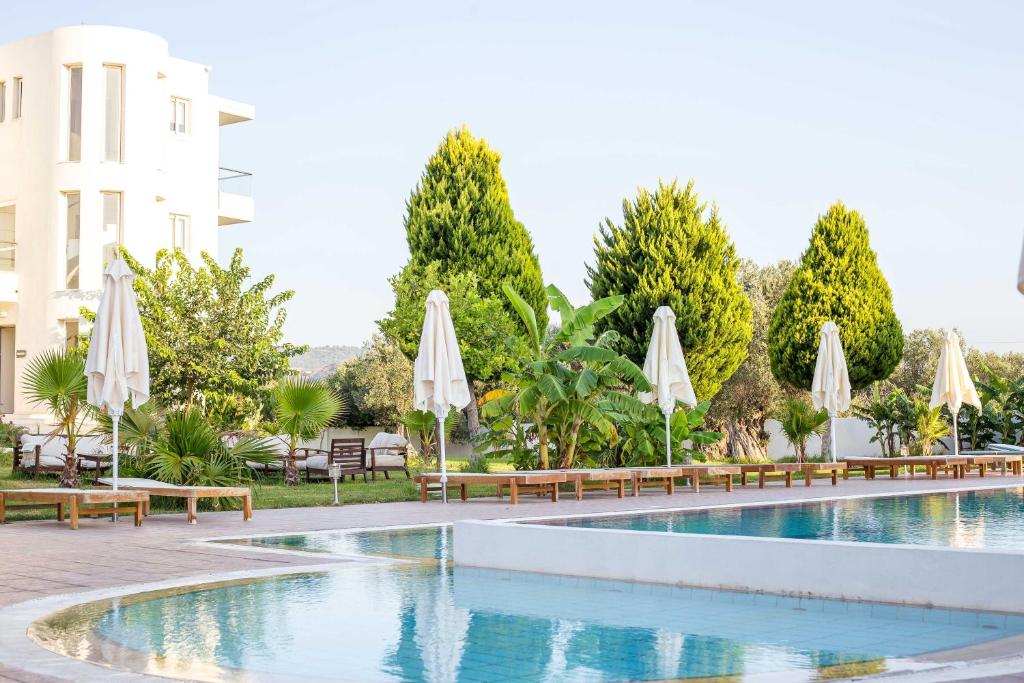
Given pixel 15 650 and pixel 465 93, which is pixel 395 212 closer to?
pixel 465 93

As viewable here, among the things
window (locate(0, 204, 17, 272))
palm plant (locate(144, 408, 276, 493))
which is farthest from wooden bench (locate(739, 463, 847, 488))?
window (locate(0, 204, 17, 272))

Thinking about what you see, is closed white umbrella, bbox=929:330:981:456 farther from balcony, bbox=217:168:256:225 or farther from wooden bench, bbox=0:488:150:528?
balcony, bbox=217:168:256:225

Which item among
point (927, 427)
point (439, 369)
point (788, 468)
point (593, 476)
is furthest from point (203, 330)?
point (927, 427)

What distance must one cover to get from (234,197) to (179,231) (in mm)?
2955

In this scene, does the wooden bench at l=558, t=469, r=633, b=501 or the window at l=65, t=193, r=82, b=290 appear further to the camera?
the window at l=65, t=193, r=82, b=290

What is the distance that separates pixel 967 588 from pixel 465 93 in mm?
32610

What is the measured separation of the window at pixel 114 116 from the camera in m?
30.6

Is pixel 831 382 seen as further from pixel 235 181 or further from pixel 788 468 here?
pixel 235 181

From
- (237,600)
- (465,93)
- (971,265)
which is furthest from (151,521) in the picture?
(971,265)

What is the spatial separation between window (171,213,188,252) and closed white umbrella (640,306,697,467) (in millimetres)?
16899

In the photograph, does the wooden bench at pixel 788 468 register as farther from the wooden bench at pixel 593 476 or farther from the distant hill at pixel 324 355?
the distant hill at pixel 324 355

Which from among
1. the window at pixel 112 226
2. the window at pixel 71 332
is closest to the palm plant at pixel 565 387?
the window at pixel 112 226

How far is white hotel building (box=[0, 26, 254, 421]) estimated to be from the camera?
99.3 ft

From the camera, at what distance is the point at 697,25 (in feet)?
108
